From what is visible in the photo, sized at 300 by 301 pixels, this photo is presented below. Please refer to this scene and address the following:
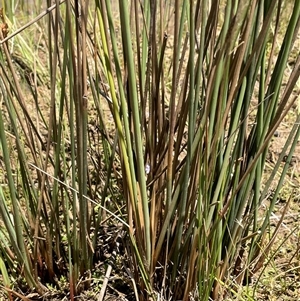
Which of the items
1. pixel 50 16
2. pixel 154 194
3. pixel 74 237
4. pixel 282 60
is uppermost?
pixel 50 16

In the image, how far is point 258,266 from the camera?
4.30 ft

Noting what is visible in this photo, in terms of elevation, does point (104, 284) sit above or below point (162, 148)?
below

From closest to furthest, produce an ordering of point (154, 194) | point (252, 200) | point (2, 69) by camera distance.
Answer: point (2, 69) < point (154, 194) < point (252, 200)

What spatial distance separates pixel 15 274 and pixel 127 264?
271 mm

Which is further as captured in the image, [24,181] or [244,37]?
[24,181]

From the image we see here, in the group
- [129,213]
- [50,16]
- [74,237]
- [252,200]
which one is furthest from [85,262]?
[50,16]

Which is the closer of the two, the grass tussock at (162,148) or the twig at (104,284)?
the grass tussock at (162,148)

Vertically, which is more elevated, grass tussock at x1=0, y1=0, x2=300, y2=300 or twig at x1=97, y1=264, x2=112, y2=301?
grass tussock at x1=0, y1=0, x2=300, y2=300

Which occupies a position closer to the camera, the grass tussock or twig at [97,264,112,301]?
the grass tussock

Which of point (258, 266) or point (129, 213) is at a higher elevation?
point (129, 213)

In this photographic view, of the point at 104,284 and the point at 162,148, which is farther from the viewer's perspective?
the point at 104,284

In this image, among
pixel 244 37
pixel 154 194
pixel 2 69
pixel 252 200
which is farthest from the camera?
pixel 252 200

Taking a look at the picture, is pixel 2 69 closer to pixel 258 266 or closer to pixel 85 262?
pixel 85 262

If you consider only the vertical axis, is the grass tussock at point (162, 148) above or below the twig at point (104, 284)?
above
